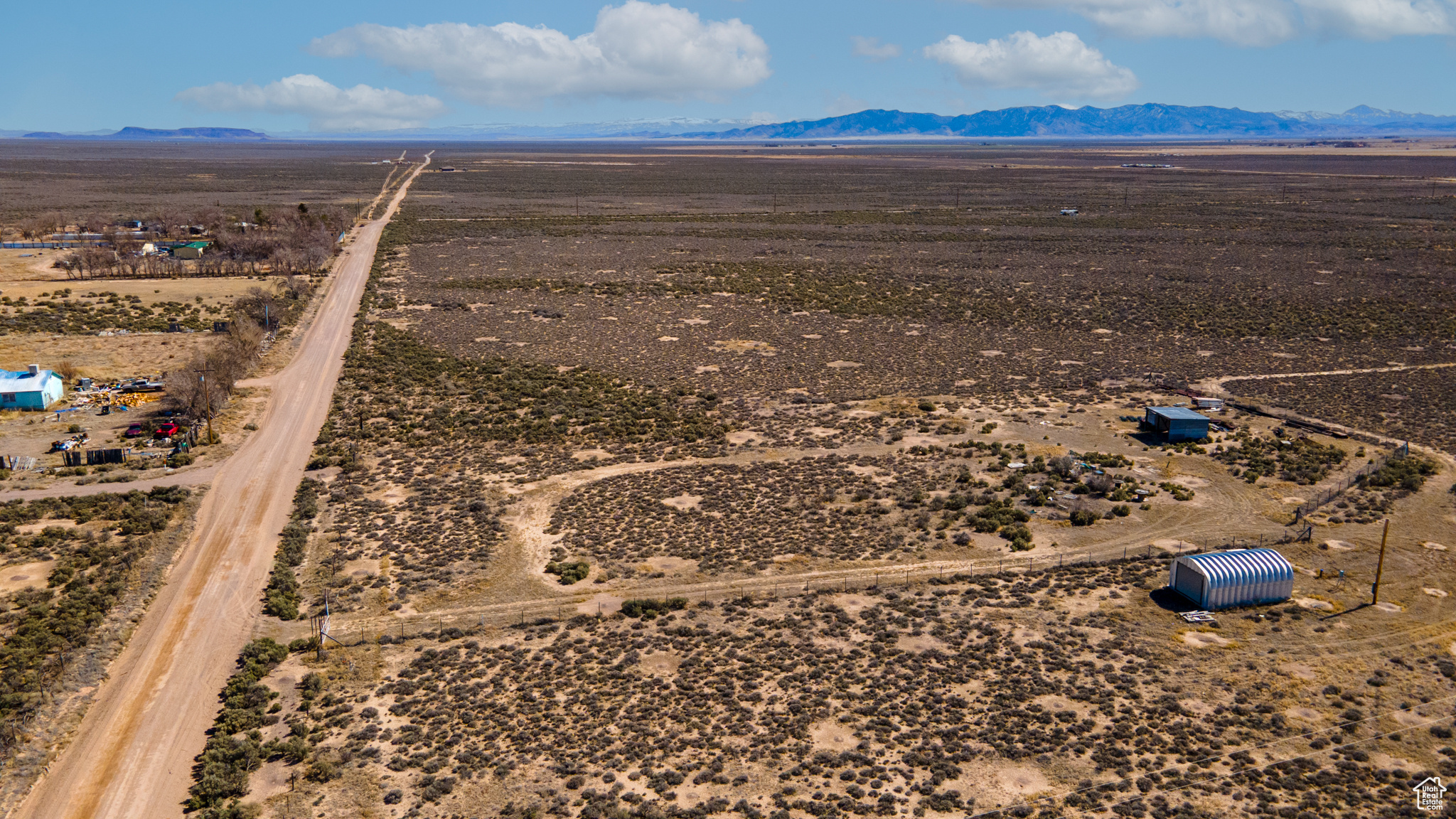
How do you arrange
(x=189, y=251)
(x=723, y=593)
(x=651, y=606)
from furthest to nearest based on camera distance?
(x=189, y=251)
(x=723, y=593)
(x=651, y=606)

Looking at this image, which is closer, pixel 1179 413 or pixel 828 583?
pixel 828 583

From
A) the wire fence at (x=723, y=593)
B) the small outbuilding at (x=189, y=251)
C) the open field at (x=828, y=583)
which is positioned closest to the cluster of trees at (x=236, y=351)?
the open field at (x=828, y=583)

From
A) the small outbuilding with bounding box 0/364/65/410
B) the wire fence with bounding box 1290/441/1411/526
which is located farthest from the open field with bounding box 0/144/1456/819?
the small outbuilding with bounding box 0/364/65/410

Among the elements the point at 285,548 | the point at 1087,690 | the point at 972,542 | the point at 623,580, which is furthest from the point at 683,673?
the point at 285,548

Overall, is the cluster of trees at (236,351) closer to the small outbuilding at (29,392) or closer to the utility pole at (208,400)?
the utility pole at (208,400)

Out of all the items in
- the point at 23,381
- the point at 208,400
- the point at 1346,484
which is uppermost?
the point at 23,381

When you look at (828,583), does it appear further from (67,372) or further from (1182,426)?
(67,372)

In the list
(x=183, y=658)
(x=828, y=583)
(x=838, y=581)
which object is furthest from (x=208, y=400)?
(x=838, y=581)
